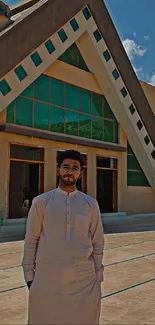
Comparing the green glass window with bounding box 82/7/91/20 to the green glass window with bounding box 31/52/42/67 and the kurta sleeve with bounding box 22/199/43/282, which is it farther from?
the kurta sleeve with bounding box 22/199/43/282

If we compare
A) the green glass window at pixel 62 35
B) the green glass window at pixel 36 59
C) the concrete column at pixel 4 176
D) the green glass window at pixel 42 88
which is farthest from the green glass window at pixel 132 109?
the concrete column at pixel 4 176

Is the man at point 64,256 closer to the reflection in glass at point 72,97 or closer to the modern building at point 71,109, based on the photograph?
the modern building at point 71,109

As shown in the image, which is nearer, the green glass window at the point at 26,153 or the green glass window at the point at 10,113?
→ the green glass window at the point at 10,113

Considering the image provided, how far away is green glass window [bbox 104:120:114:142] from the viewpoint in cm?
1965

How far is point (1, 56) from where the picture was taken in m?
13.2

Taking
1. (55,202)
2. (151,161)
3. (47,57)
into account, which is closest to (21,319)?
(55,202)

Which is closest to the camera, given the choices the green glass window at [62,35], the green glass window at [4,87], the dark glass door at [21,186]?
the green glass window at [4,87]

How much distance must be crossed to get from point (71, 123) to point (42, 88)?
236 centimetres

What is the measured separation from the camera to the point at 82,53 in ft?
60.6

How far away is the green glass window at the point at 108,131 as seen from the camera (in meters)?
19.7

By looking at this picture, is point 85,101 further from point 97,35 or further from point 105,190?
point 105,190

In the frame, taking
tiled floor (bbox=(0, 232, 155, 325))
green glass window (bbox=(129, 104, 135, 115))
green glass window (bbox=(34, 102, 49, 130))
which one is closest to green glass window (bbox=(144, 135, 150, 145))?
green glass window (bbox=(129, 104, 135, 115))

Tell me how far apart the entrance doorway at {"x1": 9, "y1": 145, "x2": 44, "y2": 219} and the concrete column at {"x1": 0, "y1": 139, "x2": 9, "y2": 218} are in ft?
1.39

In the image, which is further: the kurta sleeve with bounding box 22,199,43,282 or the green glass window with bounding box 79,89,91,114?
the green glass window with bounding box 79,89,91,114
